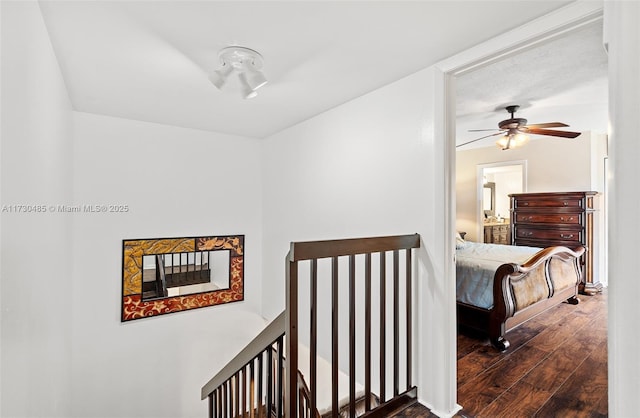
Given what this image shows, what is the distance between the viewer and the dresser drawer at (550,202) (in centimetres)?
431

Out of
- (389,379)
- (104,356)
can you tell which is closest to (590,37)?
(389,379)

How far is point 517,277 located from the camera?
2838 mm

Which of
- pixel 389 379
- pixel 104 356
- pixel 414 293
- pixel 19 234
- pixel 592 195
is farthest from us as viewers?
pixel 592 195

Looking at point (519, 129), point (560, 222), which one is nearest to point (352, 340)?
point (519, 129)

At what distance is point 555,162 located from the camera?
189 inches

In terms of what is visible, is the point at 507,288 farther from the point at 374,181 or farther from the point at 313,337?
the point at 313,337

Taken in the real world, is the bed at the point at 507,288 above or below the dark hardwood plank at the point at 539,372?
above

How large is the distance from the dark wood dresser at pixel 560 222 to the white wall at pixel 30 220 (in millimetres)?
5486

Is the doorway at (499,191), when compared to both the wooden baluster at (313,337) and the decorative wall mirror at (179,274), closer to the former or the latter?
the decorative wall mirror at (179,274)

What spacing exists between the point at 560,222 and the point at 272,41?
4.62m

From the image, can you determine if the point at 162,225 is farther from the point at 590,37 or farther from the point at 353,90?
the point at 590,37

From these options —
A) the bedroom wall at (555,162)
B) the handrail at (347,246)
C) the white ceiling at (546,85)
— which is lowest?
the handrail at (347,246)

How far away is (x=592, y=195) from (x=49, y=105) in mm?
5737

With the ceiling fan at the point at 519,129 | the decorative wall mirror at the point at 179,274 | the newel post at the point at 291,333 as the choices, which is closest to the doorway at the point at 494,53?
the newel post at the point at 291,333
